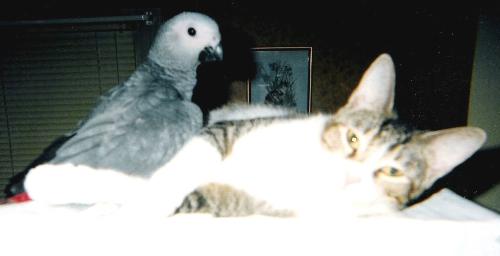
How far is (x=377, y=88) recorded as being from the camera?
0.85 m

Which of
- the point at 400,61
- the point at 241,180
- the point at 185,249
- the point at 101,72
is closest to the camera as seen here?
the point at 185,249

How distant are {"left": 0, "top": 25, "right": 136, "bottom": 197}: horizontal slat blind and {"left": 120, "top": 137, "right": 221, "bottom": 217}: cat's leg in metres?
1.98

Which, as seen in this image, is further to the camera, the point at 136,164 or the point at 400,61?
the point at 400,61

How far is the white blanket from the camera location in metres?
0.50

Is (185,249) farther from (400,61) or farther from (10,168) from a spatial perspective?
(10,168)

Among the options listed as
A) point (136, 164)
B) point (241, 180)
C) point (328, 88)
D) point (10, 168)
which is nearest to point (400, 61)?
point (328, 88)

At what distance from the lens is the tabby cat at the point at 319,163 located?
0.68 meters

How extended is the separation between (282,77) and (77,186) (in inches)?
73.0

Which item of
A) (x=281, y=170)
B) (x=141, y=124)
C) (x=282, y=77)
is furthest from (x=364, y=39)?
(x=141, y=124)

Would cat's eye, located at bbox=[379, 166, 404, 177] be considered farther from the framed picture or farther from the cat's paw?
the framed picture

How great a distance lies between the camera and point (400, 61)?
7.26 ft

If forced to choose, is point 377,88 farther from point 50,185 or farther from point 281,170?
point 50,185

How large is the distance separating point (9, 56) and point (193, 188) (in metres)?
2.65

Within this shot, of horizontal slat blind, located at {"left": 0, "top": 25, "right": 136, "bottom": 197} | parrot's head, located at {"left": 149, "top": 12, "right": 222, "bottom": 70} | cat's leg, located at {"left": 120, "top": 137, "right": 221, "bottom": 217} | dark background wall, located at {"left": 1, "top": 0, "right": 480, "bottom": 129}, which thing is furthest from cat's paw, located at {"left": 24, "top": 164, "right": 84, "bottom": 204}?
horizontal slat blind, located at {"left": 0, "top": 25, "right": 136, "bottom": 197}
